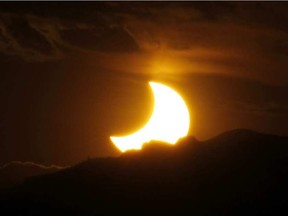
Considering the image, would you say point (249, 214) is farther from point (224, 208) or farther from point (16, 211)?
point (16, 211)

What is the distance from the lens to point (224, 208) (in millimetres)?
192375

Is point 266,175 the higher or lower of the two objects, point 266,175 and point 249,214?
the higher

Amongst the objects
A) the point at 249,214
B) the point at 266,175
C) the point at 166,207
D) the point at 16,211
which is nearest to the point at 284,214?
the point at 249,214

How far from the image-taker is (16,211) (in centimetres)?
19462

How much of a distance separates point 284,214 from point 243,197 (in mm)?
19903

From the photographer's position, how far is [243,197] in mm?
195125

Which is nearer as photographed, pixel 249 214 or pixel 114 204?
pixel 249 214

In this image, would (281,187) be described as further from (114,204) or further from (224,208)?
(114,204)

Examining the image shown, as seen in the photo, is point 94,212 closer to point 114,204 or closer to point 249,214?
point 114,204

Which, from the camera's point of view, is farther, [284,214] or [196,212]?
[196,212]

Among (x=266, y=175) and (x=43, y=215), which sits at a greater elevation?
(x=266, y=175)

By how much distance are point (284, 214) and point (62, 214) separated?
6466 centimetres

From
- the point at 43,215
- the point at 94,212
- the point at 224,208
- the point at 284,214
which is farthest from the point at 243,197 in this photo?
the point at 43,215

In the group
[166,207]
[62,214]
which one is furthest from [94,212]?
[166,207]
